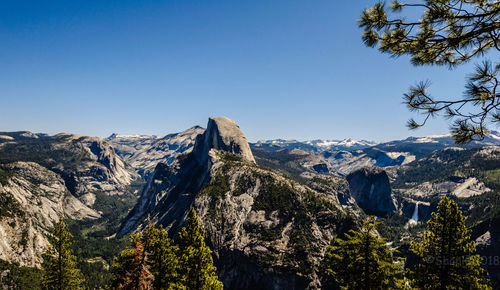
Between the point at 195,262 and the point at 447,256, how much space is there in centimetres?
2433

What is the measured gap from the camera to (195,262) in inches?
1033

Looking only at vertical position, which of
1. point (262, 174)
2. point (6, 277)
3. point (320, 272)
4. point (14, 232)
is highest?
point (262, 174)

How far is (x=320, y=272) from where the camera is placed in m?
108

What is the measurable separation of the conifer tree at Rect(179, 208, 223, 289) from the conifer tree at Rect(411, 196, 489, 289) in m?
20.5

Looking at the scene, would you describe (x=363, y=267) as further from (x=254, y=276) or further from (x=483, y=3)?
(x=254, y=276)

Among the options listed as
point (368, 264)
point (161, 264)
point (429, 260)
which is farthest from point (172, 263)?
point (429, 260)

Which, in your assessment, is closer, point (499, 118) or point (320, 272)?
point (499, 118)

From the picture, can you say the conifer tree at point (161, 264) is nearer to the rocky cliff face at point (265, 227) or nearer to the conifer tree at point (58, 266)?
the conifer tree at point (58, 266)

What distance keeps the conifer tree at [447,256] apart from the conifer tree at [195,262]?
67.2ft

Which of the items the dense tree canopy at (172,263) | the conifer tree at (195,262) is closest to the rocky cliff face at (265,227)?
the dense tree canopy at (172,263)

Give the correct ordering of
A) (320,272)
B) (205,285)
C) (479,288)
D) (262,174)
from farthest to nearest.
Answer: (262,174) < (320,272) < (205,285) < (479,288)

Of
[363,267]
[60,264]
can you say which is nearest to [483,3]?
[363,267]

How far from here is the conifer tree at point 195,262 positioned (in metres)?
26.0

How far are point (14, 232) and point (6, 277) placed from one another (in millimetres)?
46263
